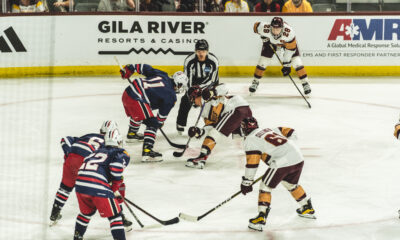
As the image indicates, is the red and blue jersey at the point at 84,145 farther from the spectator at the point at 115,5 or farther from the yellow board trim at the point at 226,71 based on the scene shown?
the spectator at the point at 115,5

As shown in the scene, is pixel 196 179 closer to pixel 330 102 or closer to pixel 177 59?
pixel 330 102

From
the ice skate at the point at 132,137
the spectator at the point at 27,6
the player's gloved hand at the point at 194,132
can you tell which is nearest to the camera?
the player's gloved hand at the point at 194,132

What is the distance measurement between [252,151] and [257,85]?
5387 mm

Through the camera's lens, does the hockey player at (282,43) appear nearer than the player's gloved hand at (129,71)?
No

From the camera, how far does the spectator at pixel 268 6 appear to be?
1216cm

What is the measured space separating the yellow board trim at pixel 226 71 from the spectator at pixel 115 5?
906 mm

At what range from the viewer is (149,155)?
773 cm

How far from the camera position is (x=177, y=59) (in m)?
12.1

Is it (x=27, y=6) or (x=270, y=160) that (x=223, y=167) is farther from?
(x=27, y=6)

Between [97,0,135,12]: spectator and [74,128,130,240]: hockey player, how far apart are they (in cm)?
706

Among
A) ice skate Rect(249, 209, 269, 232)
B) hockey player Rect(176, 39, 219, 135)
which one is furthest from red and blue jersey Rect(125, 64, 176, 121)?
ice skate Rect(249, 209, 269, 232)

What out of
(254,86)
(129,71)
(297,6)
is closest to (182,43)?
(254,86)

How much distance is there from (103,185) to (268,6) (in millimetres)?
7647

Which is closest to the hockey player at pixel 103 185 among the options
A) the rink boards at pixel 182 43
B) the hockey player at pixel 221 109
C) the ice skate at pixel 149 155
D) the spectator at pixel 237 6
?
the hockey player at pixel 221 109
